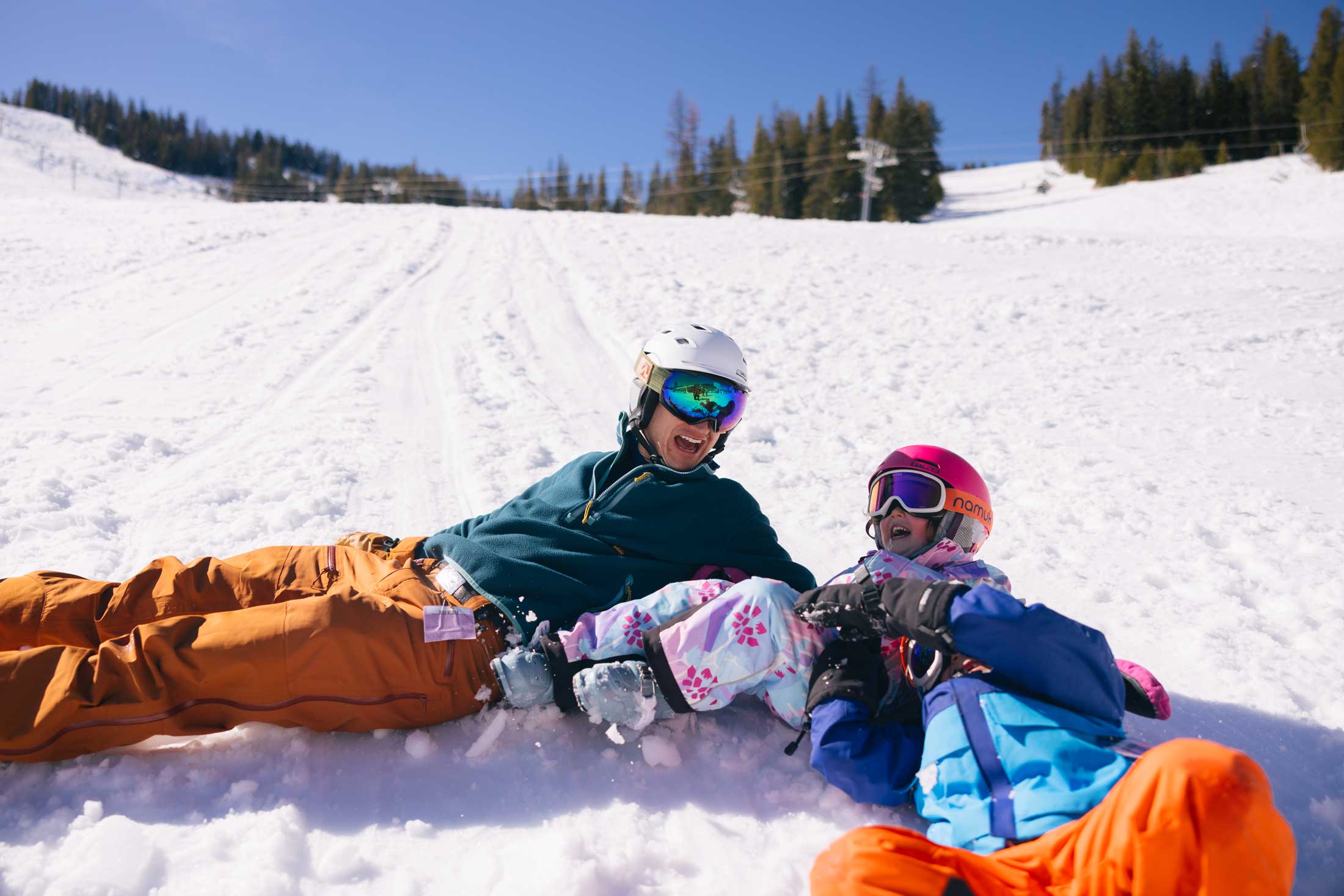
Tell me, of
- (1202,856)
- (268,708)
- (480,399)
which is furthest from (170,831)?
(480,399)

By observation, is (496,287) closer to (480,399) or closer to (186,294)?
(186,294)

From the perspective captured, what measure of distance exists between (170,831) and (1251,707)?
360 centimetres

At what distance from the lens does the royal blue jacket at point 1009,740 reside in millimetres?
1738

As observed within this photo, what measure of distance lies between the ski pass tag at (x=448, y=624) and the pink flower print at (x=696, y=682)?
731 mm

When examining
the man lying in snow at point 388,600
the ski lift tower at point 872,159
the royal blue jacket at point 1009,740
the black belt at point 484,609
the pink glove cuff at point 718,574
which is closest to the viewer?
the royal blue jacket at point 1009,740

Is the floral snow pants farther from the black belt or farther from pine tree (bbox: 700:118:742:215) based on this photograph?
pine tree (bbox: 700:118:742:215)

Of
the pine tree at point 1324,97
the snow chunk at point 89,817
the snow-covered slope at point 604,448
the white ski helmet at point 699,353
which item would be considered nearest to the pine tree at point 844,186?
the pine tree at point 1324,97

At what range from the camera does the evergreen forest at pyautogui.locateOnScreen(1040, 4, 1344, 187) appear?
36000 millimetres

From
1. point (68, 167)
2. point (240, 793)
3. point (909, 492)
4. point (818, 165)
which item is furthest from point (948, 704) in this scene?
point (68, 167)

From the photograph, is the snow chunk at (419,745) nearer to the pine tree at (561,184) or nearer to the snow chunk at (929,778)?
the snow chunk at (929,778)

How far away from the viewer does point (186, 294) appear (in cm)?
896

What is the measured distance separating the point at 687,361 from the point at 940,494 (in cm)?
116

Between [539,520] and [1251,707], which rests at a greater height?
[539,520]

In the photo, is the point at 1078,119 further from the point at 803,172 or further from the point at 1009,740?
the point at 1009,740
